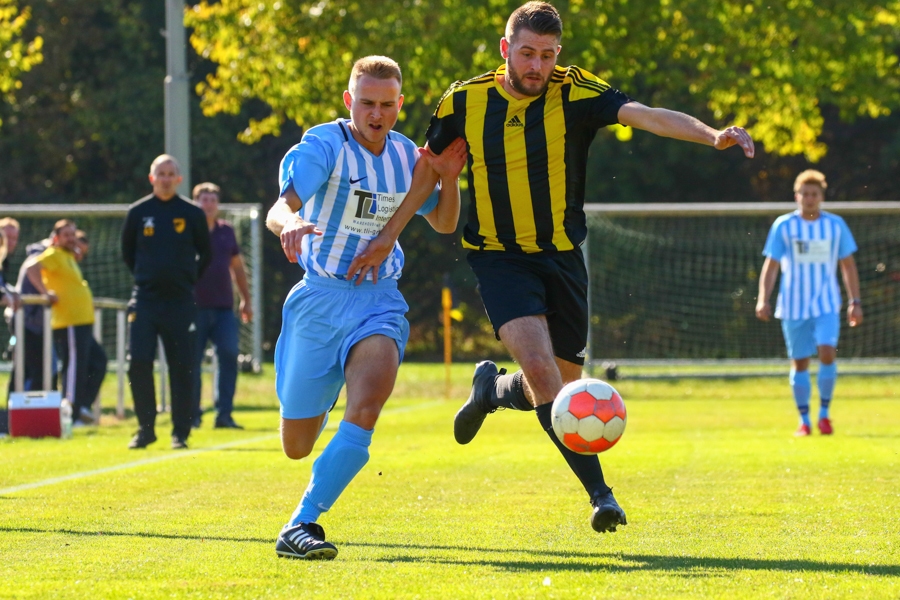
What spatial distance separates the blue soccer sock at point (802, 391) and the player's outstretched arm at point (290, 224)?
295 inches

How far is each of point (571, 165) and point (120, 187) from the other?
31.6 meters

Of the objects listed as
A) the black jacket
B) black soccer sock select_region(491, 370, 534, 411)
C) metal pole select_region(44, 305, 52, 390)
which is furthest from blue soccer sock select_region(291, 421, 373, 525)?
metal pole select_region(44, 305, 52, 390)

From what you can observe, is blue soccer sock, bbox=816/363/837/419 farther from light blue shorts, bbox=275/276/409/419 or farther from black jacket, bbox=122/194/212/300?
light blue shorts, bbox=275/276/409/419

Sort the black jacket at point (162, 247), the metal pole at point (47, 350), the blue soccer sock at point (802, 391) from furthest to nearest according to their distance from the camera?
the metal pole at point (47, 350), the blue soccer sock at point (802, 391), the black jacket at point (162, 247)

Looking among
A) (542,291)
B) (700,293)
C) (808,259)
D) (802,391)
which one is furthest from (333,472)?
(700,293)

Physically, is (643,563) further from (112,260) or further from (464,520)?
(112,260)

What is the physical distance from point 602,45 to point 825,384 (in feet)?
36.1

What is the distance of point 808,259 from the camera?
12000 mm

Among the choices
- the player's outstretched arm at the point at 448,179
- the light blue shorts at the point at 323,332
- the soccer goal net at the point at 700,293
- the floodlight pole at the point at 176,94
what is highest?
the floodlight pole at the point at 176,94

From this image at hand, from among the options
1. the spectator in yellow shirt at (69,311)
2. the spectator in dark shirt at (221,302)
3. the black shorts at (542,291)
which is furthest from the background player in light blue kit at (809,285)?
the spectator in yellow shirt at (69,311)

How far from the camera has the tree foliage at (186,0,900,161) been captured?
850 inches

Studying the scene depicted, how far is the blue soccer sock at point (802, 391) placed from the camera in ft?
39.1

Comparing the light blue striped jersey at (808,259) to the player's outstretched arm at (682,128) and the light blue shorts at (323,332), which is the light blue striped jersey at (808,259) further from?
the light blue shorts at (323,332)

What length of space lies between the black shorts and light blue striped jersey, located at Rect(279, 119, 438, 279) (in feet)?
1.74
